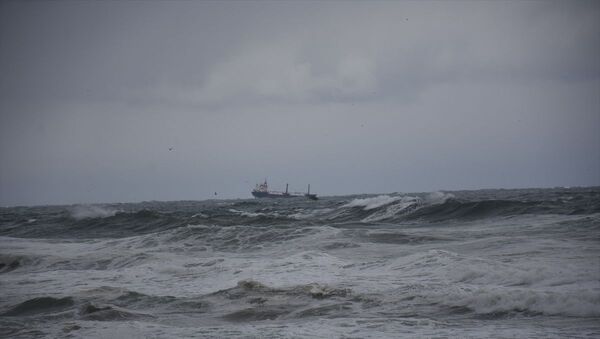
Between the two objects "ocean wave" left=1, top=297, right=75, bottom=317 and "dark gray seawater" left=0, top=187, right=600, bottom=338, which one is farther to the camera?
"ocean wave" left=1, top=297, right=75, bottom=317

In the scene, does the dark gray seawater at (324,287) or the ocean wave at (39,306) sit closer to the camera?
the dark gray seawater at (324,287)

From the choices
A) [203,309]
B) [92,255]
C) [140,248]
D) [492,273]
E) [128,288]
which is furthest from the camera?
[140,248]

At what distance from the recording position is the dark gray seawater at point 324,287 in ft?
20.5

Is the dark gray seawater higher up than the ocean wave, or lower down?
higher up

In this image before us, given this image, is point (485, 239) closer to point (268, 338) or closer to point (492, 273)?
point (492, 273)

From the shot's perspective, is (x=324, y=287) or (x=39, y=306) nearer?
(x=39, y=306)

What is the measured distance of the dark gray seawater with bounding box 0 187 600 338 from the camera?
6250mm

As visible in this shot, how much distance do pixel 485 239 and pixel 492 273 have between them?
5.26 meters

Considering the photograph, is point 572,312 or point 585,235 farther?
point 585,235

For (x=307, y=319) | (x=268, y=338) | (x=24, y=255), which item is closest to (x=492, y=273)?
(x=307, y=319)

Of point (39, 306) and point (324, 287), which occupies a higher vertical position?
point (324, 287)

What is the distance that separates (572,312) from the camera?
6430 millimetres

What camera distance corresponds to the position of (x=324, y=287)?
8.31 m

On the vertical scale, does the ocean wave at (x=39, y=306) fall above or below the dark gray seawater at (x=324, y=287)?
below
